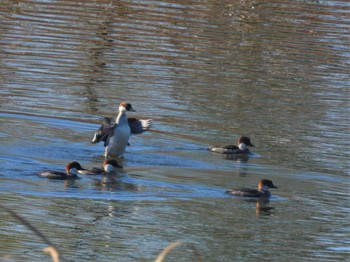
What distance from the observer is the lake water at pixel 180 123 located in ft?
39.5

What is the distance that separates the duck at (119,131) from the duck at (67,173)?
1637mm

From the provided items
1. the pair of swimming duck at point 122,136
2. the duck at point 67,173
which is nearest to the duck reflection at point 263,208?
the pair of swimming duck at point 122,136

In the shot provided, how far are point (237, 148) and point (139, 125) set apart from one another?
5.28 ft

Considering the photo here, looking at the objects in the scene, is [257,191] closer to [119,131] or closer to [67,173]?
[67,173]

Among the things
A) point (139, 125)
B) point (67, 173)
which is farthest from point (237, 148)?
point (67, 173)

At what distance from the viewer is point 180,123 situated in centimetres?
1830

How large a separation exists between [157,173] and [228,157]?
1.75 m

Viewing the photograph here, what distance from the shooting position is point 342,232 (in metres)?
12.7

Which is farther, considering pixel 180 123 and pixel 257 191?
pixel 180 123

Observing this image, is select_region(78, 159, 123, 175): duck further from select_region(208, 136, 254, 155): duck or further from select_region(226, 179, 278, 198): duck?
select_region(208, 136, 254, 155): duck

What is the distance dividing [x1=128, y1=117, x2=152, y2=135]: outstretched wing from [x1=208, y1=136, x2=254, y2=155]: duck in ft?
3.39

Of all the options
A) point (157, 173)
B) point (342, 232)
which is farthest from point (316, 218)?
point (157, 173)

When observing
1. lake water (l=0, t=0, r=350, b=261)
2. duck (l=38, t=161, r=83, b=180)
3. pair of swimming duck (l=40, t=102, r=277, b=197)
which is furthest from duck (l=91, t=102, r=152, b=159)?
duck (l=38, t=161, r=83, b=180)

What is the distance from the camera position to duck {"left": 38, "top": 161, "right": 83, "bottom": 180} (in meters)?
14.3
